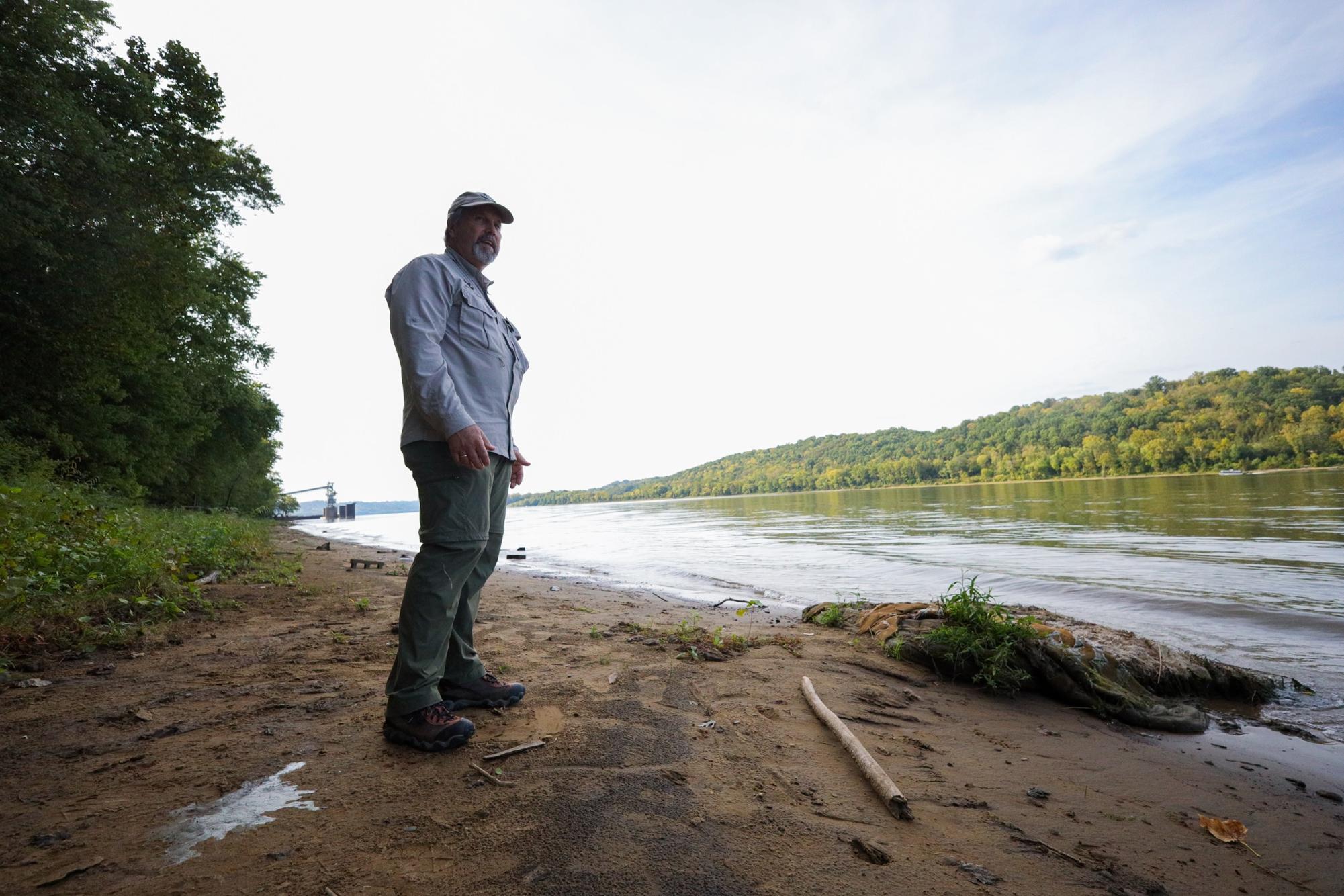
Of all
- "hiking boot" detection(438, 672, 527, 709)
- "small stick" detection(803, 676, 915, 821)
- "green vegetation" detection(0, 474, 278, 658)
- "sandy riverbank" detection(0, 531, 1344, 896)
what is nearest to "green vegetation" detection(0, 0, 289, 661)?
"green vegetation" detection(0, 474, 278, 658)

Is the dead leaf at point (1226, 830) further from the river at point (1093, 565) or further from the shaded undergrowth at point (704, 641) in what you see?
the shaded undergrowth at point (704, 641)

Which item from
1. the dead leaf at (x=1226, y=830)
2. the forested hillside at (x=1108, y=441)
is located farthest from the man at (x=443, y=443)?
the forested hillside at (x=1108, y=441)

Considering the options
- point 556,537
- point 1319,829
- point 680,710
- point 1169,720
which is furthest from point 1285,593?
point 556,537

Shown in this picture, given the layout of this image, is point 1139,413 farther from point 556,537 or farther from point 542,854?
point 542,854

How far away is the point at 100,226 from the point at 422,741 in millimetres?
13202

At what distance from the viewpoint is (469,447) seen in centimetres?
239

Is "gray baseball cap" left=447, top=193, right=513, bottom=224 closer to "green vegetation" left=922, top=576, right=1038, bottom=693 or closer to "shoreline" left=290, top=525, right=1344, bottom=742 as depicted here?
"green vegetation" left=922, top=576, right=1038, bottom=693

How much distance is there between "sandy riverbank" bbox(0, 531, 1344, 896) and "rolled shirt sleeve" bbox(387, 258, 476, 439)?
1.38 meters

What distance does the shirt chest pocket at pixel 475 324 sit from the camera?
2.70 m

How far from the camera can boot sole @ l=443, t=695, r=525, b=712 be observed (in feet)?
9.59

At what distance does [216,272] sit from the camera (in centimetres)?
1658

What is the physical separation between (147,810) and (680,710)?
211 centimetres

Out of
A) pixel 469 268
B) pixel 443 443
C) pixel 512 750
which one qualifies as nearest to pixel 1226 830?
pixel 512 750

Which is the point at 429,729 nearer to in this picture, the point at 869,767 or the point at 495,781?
the point at 495,781
